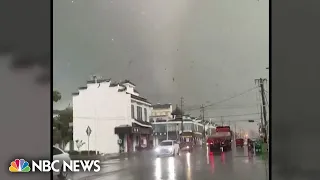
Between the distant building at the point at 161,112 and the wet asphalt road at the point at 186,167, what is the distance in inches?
7.2

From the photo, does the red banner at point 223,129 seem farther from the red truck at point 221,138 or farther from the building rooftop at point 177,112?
the building rooftop at point 177,112

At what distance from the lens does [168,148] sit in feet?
5.91

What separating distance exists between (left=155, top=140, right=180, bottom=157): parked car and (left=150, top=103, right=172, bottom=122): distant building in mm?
119

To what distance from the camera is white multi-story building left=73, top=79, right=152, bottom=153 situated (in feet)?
5.91

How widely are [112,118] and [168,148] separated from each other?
0.32 meters

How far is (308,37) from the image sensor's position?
68.7 inches

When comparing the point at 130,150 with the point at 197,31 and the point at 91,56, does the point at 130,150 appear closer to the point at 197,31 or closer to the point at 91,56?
the point at 91,56

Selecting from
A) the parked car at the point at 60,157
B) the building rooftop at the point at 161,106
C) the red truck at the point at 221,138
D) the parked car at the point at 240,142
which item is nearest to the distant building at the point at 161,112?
the building rooftop at the point at 161,106

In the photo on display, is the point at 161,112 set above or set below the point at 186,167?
above

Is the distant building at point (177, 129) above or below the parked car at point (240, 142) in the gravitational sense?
above

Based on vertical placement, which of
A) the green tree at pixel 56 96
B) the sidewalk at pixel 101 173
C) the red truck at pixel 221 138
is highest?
the green tree at pixel 56 96

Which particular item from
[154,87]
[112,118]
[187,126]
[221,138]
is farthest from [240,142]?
[112,118]

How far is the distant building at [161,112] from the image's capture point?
180 centimetres

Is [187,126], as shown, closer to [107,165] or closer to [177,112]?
[177,112]
